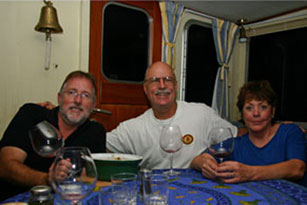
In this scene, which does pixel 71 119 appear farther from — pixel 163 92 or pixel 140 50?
pixel 140 50

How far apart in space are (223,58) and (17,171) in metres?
3.96

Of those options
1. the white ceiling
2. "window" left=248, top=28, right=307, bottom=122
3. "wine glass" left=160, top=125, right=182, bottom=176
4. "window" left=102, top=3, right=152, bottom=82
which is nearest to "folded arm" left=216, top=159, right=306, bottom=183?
"wine glass" left=160, top=125, right=182, bottom=176

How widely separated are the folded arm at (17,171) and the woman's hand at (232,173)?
792mm

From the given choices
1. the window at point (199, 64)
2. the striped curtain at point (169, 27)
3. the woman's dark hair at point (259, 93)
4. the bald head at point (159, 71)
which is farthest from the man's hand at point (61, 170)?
the window at point (199, 64)

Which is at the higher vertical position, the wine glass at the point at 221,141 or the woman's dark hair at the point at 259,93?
the woman's dark hair at the point at 259,93

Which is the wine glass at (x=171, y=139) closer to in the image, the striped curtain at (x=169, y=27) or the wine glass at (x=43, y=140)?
the wine glass at (x=43, y=140)

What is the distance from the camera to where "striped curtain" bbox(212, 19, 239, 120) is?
4.65 meters

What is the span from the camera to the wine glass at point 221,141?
1425 mm

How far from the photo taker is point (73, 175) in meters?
0.79

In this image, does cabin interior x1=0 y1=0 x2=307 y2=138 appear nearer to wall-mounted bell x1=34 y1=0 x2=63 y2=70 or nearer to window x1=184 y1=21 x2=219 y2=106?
window x1=184 y1=21 x2=219 y2=106

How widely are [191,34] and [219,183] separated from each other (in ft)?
11.6

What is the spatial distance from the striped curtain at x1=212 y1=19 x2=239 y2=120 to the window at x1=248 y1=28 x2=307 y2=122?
49 centimetres

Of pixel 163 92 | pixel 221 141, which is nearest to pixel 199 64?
pixel 163 92

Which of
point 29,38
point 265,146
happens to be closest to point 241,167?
point 265,146
